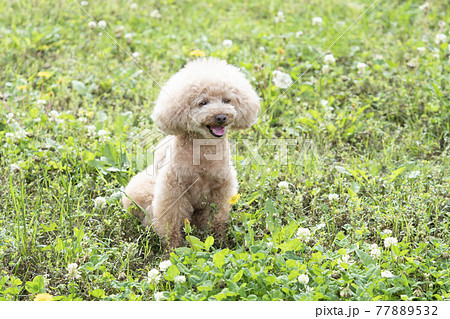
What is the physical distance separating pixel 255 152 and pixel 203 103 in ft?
3.25

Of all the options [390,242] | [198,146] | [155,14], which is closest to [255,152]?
[198,146]

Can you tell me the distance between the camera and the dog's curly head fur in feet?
9.48

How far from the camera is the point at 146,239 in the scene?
3.18m

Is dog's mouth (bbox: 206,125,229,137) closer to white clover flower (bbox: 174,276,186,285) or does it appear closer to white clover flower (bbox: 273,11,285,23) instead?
white clover flower (bbox: 174,276,186,285)

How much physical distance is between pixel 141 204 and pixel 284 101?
170 centimetres

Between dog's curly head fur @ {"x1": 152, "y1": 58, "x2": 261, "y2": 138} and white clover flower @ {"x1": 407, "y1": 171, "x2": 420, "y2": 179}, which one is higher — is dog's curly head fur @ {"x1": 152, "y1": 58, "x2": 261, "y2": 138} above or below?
above

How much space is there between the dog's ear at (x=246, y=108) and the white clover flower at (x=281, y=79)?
1365 millimetres

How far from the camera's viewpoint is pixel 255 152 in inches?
151

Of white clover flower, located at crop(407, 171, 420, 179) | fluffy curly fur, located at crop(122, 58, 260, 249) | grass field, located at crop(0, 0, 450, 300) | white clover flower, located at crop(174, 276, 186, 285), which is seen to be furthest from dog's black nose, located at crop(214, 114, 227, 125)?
white clover flower, located at crop(407, 171, 420, 179)

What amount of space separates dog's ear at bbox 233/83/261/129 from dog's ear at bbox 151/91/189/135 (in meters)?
0.32

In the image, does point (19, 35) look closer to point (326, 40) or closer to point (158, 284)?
point (326, 40)

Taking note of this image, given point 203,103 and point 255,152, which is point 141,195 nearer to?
point 203,103

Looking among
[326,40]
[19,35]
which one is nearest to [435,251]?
[326,40]

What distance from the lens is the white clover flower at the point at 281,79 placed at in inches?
176
